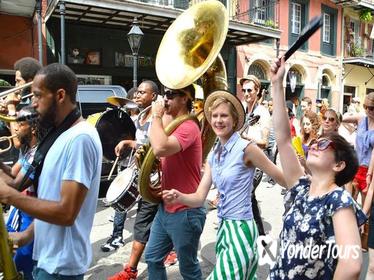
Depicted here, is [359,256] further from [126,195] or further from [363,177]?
[363,177]

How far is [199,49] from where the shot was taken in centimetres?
340

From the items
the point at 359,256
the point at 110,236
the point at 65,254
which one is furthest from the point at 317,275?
the point at 110,236

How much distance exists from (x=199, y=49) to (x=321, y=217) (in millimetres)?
2031

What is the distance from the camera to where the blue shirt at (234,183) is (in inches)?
97.6

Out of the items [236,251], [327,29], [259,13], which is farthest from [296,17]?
[236,251]

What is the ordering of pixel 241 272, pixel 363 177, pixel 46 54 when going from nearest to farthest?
pixel 241 272 → pixel 363 177 → pixel 46 54

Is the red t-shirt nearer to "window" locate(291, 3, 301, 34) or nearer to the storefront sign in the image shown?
the storefront sign

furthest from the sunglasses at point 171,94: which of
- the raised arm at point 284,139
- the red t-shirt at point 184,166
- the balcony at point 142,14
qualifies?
the balcony at point 142,14

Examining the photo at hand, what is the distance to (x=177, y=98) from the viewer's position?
9.64ft

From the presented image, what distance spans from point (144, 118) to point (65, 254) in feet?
8.90

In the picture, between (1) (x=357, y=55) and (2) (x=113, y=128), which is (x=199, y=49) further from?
(1) (x=357, y=55)

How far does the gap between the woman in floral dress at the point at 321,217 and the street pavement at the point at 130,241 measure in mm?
2032

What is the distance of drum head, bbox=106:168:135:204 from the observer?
11.9ft

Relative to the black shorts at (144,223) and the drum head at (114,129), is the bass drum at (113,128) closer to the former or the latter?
the drum head at (114,129)
